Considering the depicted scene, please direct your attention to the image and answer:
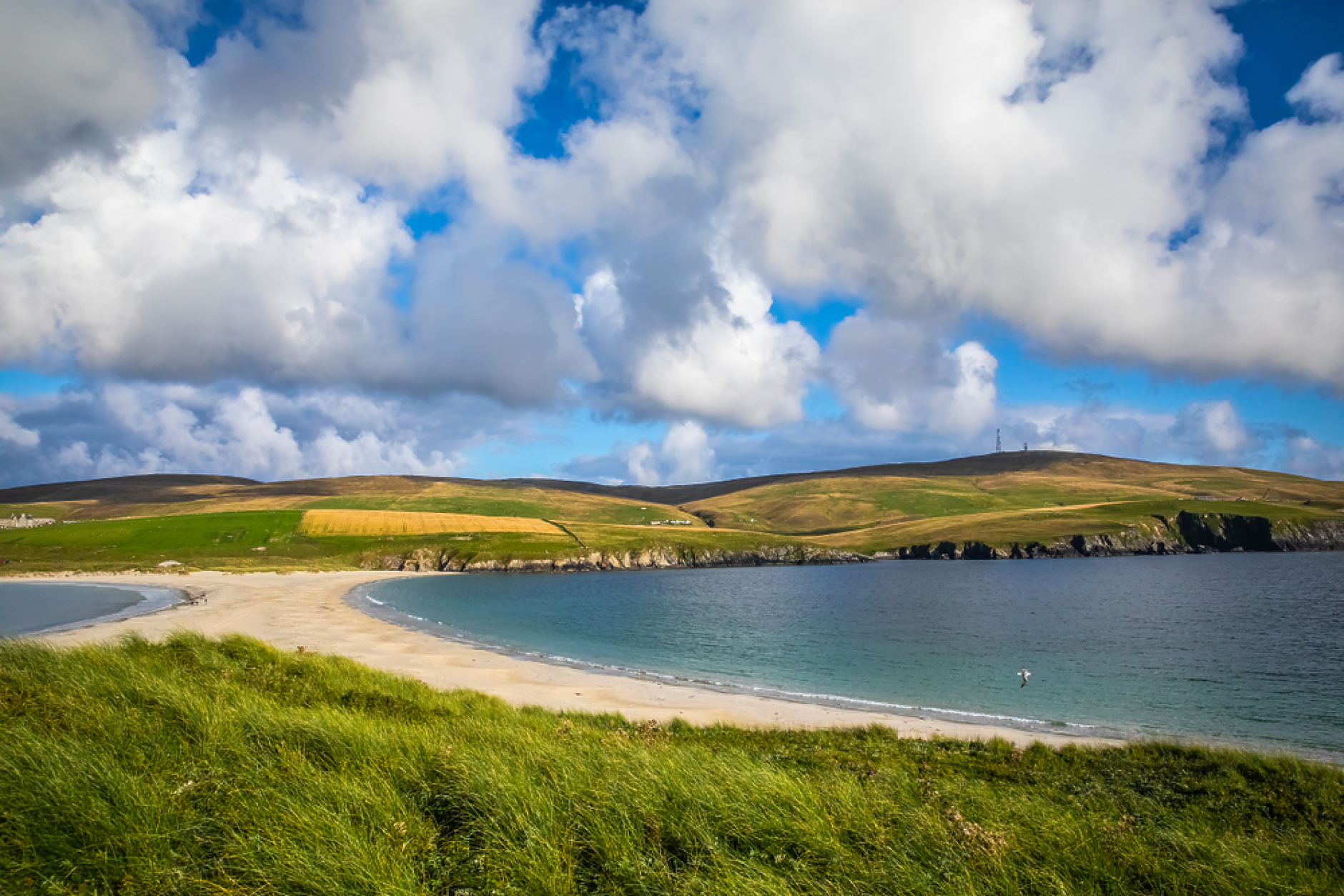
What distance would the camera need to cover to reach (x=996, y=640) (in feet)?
173

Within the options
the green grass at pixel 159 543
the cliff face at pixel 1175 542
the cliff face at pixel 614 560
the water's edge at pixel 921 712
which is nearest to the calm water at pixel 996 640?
the water's edge at pixel 921 712

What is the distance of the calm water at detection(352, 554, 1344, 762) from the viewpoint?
3164cm

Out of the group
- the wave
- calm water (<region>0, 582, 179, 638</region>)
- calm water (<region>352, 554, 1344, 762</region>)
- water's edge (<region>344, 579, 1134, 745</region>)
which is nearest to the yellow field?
calm water (<region>352, 554, 1344, 762</region>)

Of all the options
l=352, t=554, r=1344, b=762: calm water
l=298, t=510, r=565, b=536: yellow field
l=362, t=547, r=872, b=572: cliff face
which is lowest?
l=362, t=547, r=872, b=572: cliff face

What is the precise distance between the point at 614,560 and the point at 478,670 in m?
134

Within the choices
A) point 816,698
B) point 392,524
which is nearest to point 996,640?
point 816,698

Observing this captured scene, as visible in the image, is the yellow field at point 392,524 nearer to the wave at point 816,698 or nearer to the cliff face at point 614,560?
the cliff face at point 614,560

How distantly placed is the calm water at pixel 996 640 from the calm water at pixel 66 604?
2109 centimetres

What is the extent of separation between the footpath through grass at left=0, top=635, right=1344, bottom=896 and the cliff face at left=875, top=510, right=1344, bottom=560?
642 ft

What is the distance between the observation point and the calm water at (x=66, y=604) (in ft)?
157

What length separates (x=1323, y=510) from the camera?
649 feet

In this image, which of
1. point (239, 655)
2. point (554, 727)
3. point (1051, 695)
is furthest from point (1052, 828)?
point (1051, 695)

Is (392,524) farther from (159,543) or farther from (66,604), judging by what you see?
(66,604)

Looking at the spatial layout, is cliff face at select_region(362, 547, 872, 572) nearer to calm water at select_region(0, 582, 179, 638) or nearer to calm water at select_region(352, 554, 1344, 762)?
calm water at select_region(352, 554, 1344, 762)
